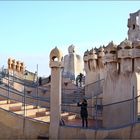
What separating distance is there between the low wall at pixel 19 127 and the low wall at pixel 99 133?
0.82 m

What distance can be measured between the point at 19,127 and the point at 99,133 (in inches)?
126

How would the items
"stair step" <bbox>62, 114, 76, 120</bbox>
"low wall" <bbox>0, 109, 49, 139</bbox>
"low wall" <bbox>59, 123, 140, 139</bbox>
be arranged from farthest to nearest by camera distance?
"stair step" <bbox>62, 114, 76, 120</bbox> → "low wall" <bbox>0, 109, 49, 139</bbox> → "low wall" <bbox>59, 123, 140, 139</bbox>

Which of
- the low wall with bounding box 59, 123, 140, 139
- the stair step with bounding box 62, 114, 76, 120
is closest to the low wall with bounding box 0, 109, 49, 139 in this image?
the low wall with bounding box 59, 123, 140, 139

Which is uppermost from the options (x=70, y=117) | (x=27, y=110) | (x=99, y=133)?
(x=27, y=110)

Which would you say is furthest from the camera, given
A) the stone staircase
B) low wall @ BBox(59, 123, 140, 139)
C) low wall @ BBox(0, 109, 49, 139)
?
the stone staircase

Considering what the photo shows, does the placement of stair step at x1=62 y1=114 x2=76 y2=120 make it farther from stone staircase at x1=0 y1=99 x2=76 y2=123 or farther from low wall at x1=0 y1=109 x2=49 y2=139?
low wall at x1=0 y1=109 x2=49 y2=139

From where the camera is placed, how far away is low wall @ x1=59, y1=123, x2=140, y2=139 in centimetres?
1088

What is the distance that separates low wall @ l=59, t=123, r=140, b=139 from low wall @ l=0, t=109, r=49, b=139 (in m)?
0.82

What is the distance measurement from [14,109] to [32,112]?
84 cm

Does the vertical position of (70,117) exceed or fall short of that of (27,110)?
it falls short

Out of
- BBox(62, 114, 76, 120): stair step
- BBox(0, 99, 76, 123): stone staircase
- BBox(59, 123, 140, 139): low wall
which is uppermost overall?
BBox(0, 99, 76, 123): stone staircase

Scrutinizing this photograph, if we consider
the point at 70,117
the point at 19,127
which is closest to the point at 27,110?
the point at 19,127

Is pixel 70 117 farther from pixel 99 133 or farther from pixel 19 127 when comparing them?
pixel 99 133

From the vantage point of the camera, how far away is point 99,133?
11.7m
